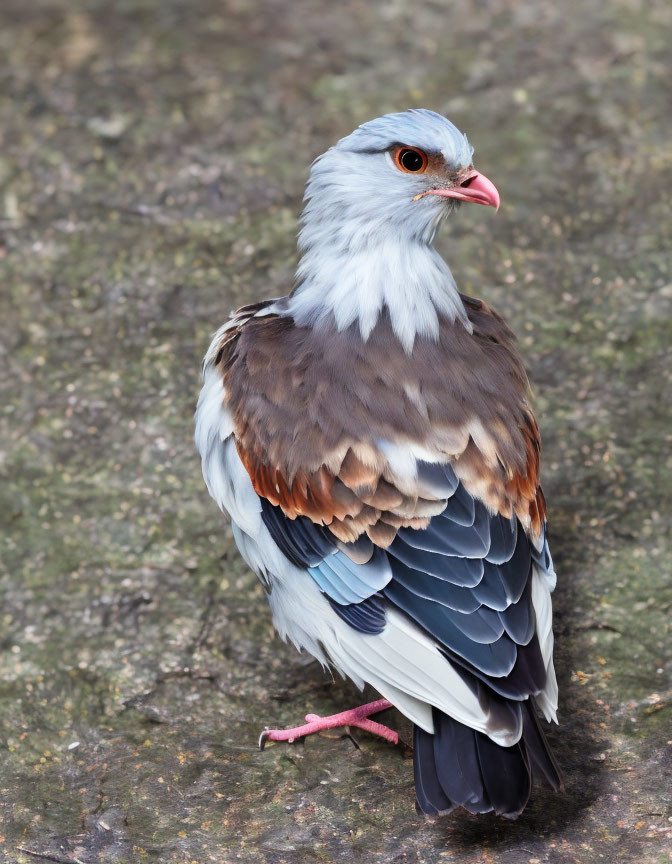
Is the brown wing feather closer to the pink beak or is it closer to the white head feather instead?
the white head feather

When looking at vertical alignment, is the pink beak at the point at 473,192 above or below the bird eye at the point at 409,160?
below

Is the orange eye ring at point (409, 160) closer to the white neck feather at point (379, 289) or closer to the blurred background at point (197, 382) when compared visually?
the white neck feather at point (379, 289)

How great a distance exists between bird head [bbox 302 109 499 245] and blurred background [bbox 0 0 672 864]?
5.11ft

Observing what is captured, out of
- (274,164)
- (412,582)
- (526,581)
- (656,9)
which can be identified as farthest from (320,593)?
(656,9)

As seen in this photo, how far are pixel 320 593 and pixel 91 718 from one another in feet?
3.72

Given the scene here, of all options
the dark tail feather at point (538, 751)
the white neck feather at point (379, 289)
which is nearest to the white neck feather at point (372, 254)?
the white neck feather at point (379, 289)

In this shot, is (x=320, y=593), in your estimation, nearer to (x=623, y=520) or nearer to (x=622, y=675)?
(x=622, y=675)

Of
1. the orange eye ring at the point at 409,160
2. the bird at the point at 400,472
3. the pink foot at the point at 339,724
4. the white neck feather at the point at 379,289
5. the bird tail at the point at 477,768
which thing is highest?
the orange eye ring at the point at 409,160

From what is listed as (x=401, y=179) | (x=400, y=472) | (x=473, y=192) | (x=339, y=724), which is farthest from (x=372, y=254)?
(x=339, y=724)

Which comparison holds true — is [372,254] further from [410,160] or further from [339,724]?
[339,724]

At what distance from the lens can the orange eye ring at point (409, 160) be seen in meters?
3.96

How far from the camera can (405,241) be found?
4055 mm

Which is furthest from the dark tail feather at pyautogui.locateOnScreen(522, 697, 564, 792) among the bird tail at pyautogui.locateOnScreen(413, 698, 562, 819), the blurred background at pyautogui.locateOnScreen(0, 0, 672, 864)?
the blurred background at pyautogui.locateOnScreen(0, 0, 672, 864)

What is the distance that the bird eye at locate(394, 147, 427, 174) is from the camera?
3.96 meters
